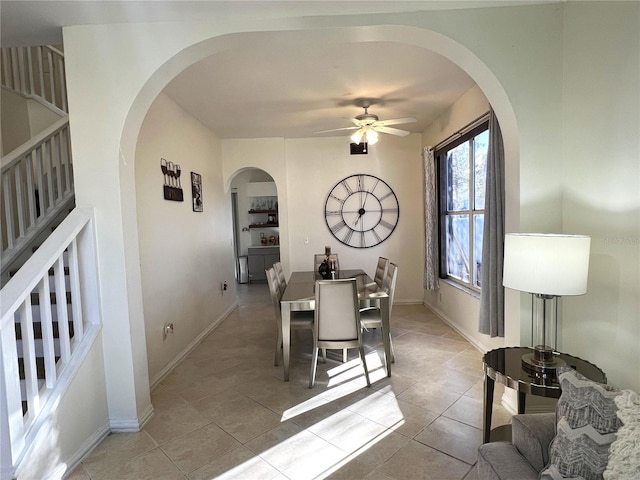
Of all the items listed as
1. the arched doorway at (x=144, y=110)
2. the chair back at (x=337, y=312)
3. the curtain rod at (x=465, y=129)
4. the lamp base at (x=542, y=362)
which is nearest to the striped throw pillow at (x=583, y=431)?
the lamp base at (x=542, y=362)

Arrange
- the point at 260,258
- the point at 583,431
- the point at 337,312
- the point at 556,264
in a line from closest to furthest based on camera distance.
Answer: the point at 583,431, the point at 556,264, the point at 337,312, the point at 260,258

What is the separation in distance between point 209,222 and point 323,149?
2058 mm

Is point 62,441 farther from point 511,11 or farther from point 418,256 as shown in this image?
point 418,256

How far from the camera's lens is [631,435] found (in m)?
0.88

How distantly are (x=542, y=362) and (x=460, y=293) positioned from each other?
2305mm

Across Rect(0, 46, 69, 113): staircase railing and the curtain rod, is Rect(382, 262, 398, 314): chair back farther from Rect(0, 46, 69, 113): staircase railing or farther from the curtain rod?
Rect(0, 46, 69, 113): staircase railing

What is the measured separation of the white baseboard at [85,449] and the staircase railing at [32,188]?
4.89ft

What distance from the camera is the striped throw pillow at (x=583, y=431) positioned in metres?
0.93

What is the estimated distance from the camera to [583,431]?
38.3 inches

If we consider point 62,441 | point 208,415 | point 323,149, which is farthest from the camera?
point 323,149

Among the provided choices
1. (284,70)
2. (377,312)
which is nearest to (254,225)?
(377,312)

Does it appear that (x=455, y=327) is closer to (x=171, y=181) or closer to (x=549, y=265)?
(x=549, y=265)

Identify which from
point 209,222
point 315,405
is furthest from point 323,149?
point 315,405

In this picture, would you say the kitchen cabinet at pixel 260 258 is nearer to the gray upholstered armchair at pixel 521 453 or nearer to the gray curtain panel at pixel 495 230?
the gray curtain panel at pixel 495 230
